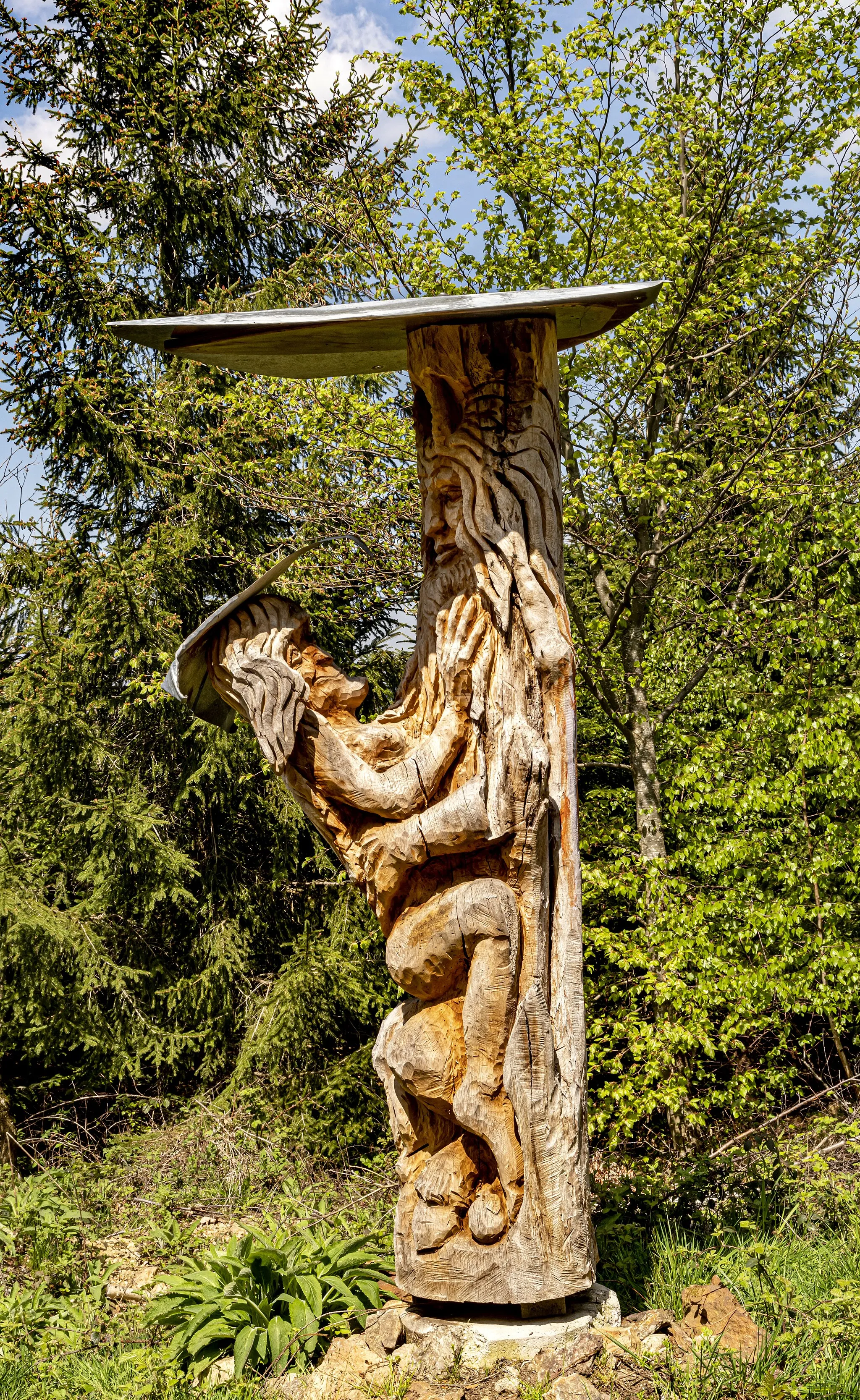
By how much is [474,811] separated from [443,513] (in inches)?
45.4

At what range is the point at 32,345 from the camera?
8.75 m

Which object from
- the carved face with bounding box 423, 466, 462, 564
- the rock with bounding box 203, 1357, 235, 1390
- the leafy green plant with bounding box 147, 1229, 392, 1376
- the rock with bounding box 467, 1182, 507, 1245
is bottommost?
the rock with bounding box 203, 1357, 235, 1390

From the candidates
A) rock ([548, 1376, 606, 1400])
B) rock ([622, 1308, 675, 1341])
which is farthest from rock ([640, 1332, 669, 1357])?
rock ([548, 1376, 606, 1400])

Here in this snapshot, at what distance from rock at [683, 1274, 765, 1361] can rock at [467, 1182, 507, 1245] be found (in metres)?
0.69

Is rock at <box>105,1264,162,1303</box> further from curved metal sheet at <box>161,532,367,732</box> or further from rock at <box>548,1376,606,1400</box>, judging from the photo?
curved metal sheet at <box>161,532,367,732</box>

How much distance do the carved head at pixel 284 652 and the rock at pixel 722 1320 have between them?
2288 millimetres

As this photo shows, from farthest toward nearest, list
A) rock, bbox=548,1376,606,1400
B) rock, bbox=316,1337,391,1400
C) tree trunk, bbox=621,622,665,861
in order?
tree trunk, bbox=621,622,665,861, rock, bbox=316,1337,391,1400, rock, bbox=548,1376,606,1400

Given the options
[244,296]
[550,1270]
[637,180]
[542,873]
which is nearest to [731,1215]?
[550,1270]

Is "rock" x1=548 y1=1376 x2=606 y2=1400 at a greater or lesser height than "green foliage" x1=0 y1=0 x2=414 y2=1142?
lesser

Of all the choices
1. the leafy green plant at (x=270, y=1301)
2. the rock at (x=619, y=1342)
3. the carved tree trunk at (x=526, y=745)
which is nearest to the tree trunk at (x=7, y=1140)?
the leafy green plant at (x=270, y=1301)

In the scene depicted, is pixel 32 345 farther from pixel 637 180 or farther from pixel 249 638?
pixel 249 638

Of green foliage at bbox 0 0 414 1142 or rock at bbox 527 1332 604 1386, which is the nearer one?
rock at bbox 527 1332 604 1386

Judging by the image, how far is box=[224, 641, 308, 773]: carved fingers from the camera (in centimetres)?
377

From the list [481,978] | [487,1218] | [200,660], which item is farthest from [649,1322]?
[200,660]
